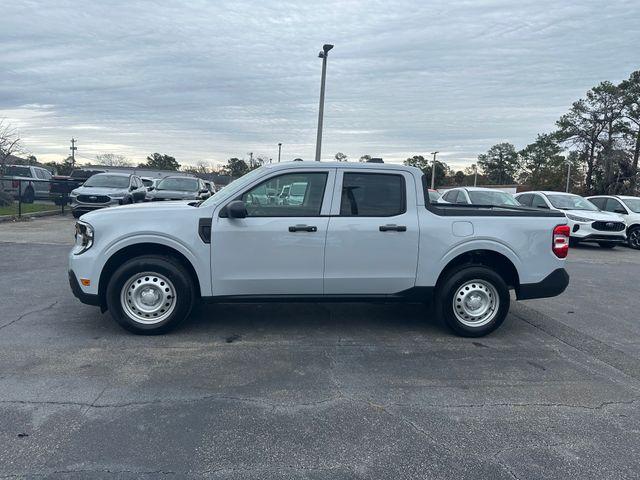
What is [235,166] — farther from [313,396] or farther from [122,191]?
[313,396]

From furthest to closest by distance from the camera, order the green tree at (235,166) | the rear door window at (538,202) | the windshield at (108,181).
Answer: the green tree at (235,166) → the windshield at (108,181) → the rear door window at (538,202)

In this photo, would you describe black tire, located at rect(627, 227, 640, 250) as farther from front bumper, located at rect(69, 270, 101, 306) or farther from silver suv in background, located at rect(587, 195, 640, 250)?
front bumper, located at rect(69, 270, 101, 306)

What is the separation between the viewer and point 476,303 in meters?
5.67

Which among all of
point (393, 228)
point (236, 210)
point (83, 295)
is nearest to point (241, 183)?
point (236, 210)

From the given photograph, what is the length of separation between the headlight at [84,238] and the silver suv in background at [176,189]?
12.6 metres

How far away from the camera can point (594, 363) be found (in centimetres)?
502

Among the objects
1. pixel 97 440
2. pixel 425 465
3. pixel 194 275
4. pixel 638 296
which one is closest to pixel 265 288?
pixel 194 275

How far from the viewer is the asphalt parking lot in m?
3.13

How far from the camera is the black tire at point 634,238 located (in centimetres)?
1577

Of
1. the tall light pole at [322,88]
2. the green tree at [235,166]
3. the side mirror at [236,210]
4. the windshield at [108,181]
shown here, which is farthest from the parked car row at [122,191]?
the green tree at [235,166]

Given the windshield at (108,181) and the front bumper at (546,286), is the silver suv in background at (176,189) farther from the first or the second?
the front bumper at (546,286)

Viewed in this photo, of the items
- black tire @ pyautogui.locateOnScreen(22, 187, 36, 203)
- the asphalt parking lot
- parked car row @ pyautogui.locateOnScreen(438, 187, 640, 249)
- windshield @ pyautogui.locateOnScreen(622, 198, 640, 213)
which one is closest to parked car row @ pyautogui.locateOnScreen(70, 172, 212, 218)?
→ black tire @ pyautogui.locateOnScreen(22, 187, 36, 203)

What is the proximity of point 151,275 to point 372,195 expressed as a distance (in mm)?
2529

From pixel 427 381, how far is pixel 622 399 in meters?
1.59
